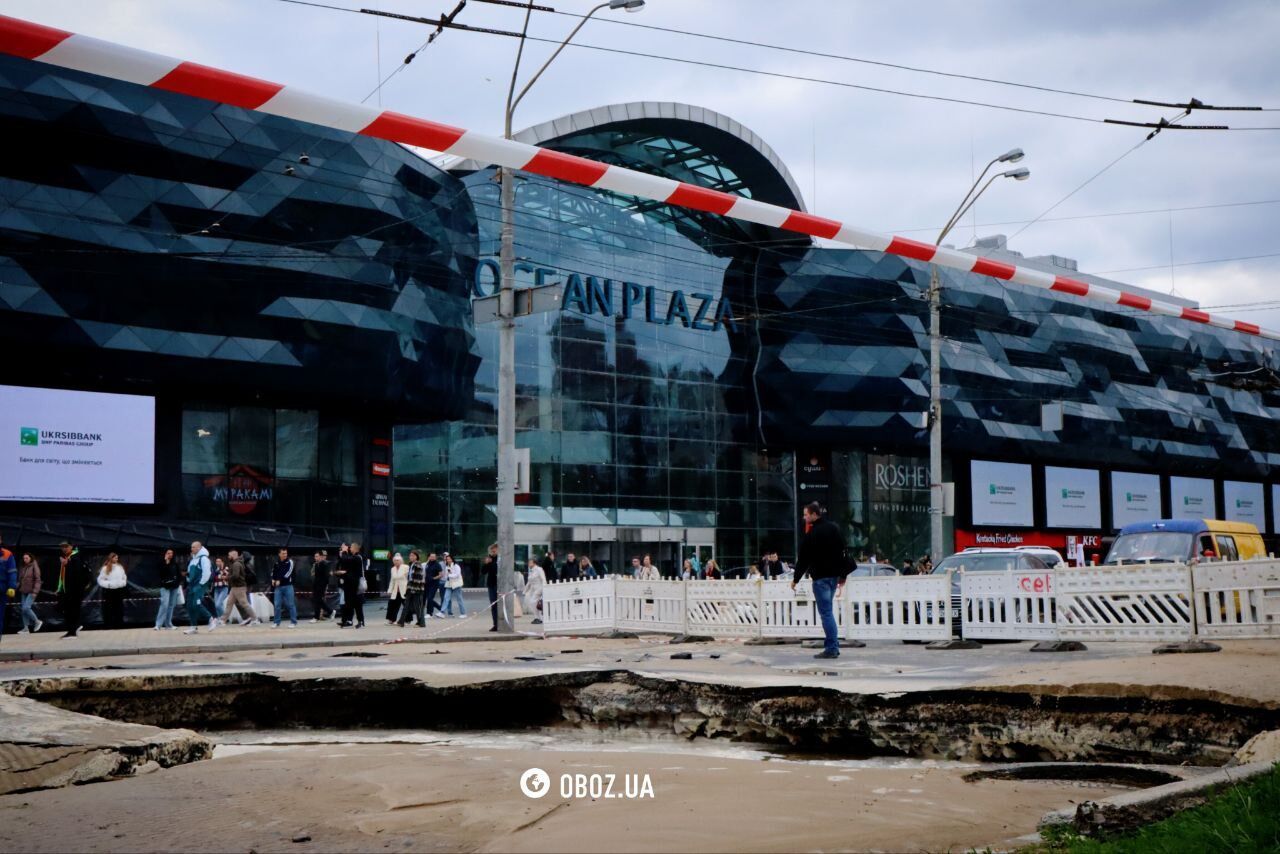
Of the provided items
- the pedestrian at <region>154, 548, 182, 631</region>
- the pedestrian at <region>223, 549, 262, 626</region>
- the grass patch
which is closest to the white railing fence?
the pedestrian at <region>223, 549, 262, 626</region>

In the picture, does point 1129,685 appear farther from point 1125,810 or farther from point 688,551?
point 688,551

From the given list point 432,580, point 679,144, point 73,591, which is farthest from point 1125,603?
point 679,144

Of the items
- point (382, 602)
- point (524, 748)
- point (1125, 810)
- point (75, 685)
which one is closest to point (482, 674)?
point (524, 748)

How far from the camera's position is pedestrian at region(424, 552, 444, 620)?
26203 mm

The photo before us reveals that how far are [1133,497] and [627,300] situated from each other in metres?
34.5

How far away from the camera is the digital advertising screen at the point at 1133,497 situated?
217 ft

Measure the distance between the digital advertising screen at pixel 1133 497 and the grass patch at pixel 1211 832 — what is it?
6485 cm

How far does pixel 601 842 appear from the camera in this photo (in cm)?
486

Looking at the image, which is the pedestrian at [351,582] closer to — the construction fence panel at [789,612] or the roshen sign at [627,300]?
the construction fence panel at [789,612]

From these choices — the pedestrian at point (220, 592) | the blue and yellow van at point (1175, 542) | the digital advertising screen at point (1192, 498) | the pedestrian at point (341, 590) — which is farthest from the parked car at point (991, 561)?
the digital advertising screen at point (1192, 498)

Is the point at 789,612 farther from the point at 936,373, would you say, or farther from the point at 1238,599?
the point at 936,373

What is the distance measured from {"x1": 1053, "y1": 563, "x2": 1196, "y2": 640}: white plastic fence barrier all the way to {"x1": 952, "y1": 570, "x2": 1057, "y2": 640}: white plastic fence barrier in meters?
0.28

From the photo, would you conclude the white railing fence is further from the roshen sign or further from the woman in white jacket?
the roshen sign

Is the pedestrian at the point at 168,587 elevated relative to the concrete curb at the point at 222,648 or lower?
elevated
